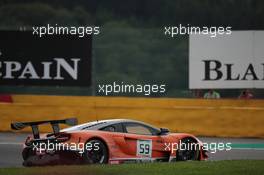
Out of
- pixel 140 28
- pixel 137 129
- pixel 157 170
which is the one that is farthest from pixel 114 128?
pixel 140 28

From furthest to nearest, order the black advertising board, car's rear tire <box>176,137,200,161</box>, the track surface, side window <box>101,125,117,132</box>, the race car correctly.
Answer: the black advertising board, the track surface, car's rear tire <box>176,137,200,161</box>, side window <box>101,125,117,132</box>, the race car

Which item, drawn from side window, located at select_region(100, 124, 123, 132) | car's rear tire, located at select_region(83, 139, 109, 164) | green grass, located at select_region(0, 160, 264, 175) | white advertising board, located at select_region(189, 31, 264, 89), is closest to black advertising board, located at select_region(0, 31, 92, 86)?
white advertising board, located at select_region(189, 31, 264, 89)

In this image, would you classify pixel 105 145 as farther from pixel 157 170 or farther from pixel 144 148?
pixel 157 170

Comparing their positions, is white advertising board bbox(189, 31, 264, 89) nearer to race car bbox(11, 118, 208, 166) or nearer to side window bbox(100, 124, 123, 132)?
race car bbox(11, 118, 208, 166)

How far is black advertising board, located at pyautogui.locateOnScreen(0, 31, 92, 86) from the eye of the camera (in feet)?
71.8

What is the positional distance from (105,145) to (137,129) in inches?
38.8

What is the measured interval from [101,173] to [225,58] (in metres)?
13.5

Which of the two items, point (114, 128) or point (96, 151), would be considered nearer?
point (96, 151)

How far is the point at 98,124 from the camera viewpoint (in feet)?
38.1

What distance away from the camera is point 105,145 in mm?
11281

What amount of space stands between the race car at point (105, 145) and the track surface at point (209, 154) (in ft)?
→ 3.78

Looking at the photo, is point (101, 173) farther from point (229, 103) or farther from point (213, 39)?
point (213, 39)

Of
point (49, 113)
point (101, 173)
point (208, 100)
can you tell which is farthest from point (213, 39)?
point (101, 173)

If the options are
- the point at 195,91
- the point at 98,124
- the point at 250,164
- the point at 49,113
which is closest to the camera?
the point at 250,164
